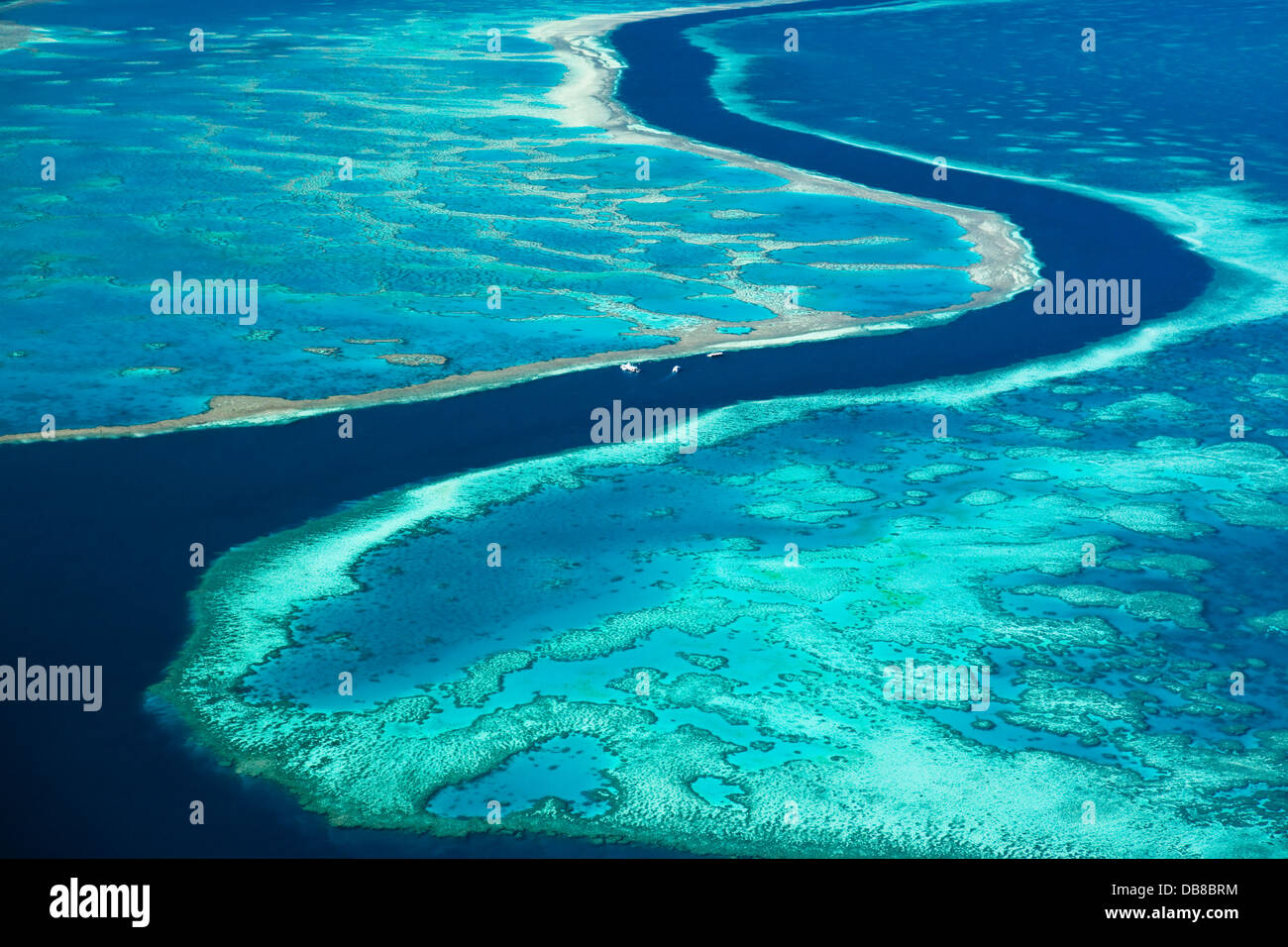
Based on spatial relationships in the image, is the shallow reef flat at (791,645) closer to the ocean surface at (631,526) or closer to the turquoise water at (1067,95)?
the ocean surface at (631,526)

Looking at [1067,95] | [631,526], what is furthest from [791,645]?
[1067,95]

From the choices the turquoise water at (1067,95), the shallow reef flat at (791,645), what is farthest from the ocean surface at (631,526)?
the turquoise water at (1067,95)

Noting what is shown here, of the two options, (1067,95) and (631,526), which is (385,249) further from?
(1067,95)

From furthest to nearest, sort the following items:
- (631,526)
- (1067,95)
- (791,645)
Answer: (1067,95) < (631,526) < (791,645)

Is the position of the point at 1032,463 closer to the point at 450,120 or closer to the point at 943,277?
the point at 943,277

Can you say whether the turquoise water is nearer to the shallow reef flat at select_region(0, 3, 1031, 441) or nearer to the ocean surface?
the ocean surface
